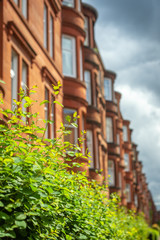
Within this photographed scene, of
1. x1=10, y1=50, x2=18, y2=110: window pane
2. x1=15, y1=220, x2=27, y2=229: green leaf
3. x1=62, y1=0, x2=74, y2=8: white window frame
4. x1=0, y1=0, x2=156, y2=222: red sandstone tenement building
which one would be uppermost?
x1=62, y1=0, x2=74, y2=8: white window frame

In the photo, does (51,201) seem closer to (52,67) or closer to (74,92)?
(52,67)

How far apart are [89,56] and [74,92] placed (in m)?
6.65

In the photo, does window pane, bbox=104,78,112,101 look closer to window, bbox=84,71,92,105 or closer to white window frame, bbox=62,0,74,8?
window, bbox=84,71,92,105

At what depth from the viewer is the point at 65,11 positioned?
22.5 m

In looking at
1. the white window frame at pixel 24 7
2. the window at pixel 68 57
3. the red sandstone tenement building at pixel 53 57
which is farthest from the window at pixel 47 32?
the white window frame at pixel 24 7

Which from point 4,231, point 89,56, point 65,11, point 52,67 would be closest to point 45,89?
point 52,67

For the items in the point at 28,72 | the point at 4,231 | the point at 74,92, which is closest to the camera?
the point at 4,231

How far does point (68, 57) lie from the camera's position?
2200 centimetres

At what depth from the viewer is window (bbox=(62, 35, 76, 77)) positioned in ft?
71.9

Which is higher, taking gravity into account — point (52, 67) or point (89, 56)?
point (89, 56)

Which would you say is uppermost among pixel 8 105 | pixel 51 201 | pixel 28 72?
pixel 28 72

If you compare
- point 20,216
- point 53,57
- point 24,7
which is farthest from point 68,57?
point 20,216

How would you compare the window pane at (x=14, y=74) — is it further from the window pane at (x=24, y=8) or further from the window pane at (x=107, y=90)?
the window pane at (x=107, y=90)

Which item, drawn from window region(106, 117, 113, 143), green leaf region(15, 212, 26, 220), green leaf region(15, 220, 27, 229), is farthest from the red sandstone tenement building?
window region(106, 117, 113, 143)
